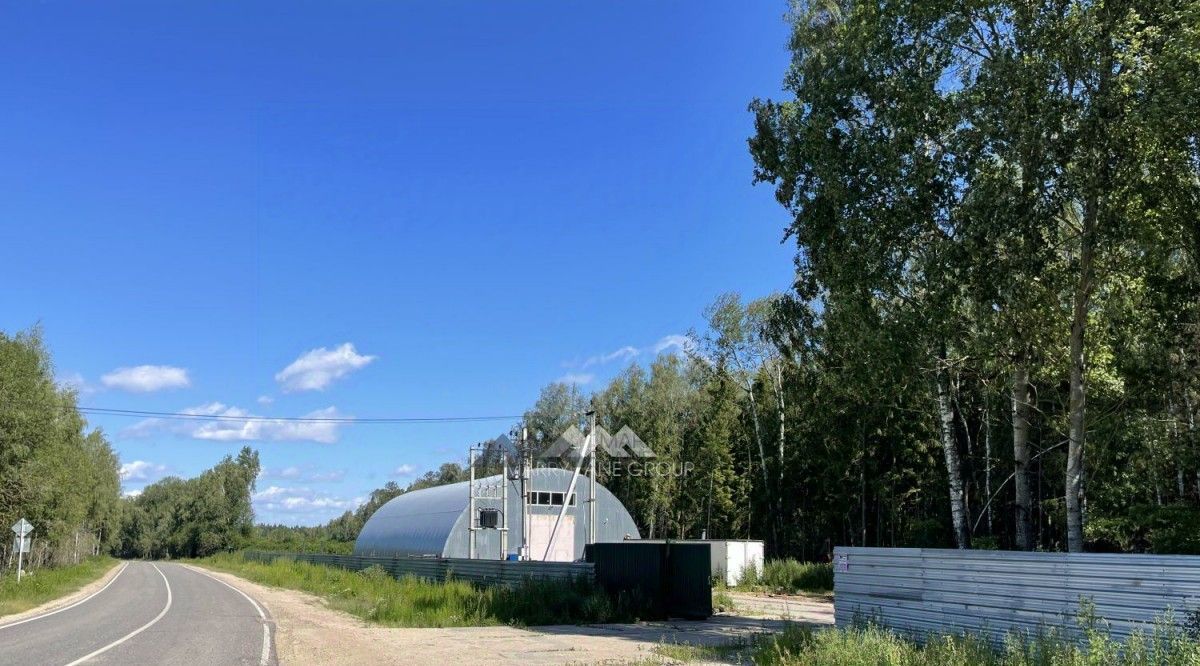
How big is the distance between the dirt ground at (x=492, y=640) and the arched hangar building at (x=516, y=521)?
15.8 meters

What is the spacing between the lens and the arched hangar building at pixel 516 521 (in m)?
40.3

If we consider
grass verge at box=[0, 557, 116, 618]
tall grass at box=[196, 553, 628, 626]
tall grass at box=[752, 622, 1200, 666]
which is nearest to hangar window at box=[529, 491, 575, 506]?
tall grass at box=[196, 553, 628, 626]

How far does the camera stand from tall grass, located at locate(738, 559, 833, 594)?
116ft

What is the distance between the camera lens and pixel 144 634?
62.1ft

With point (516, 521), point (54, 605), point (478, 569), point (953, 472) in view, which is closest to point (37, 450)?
point (54, 605)

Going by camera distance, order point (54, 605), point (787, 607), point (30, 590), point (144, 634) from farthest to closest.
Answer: point (30, 590), point (54, 605), point (787, 607), point (144, 634)

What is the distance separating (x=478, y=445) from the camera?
37.4m

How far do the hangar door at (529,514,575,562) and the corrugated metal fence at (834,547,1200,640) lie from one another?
2694 cm

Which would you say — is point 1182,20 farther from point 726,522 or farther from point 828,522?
point 726,522

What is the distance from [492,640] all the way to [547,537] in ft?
81.8

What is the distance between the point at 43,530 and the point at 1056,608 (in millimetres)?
57823

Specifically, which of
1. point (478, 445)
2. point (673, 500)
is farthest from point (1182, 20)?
point (673, 500)

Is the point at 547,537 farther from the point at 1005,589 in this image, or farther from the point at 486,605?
the point at 1005,589

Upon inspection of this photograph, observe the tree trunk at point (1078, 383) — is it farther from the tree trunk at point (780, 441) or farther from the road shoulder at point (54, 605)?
the tree trunk at point (780, 441)
